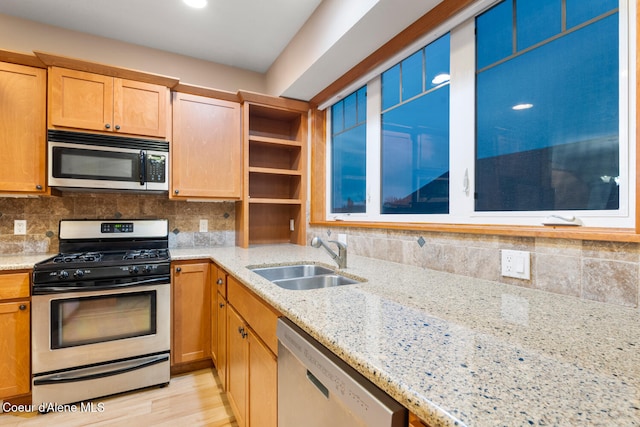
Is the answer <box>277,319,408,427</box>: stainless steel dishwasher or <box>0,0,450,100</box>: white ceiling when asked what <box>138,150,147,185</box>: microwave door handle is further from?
<box>277,319,408,427</box>: stainless steel dishwasher

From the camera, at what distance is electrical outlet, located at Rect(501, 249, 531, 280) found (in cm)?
117

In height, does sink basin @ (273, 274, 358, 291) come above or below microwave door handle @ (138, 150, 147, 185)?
below

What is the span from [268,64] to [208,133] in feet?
3.03

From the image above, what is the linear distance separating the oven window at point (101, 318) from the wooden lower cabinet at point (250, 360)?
67cm

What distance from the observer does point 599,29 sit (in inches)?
43.0

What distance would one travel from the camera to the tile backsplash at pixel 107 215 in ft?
7.23

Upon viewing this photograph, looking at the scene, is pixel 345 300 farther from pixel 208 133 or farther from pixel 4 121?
pixel 4 121

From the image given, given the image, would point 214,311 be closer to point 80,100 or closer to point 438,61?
point 80,100

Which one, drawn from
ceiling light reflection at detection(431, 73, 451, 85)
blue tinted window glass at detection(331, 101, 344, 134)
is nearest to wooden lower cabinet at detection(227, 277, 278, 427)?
ceiling light reflection at detection(431, 73, 451, 85)

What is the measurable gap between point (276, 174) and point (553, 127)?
7.32 ft

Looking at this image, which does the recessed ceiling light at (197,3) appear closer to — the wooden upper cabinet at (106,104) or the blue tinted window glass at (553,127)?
the wooden upper cabinet at (106,104)

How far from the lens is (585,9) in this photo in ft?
3.73

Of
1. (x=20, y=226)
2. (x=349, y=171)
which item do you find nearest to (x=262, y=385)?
(x=349, y=171)

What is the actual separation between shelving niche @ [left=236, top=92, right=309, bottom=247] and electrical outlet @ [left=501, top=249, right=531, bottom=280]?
1.85m
